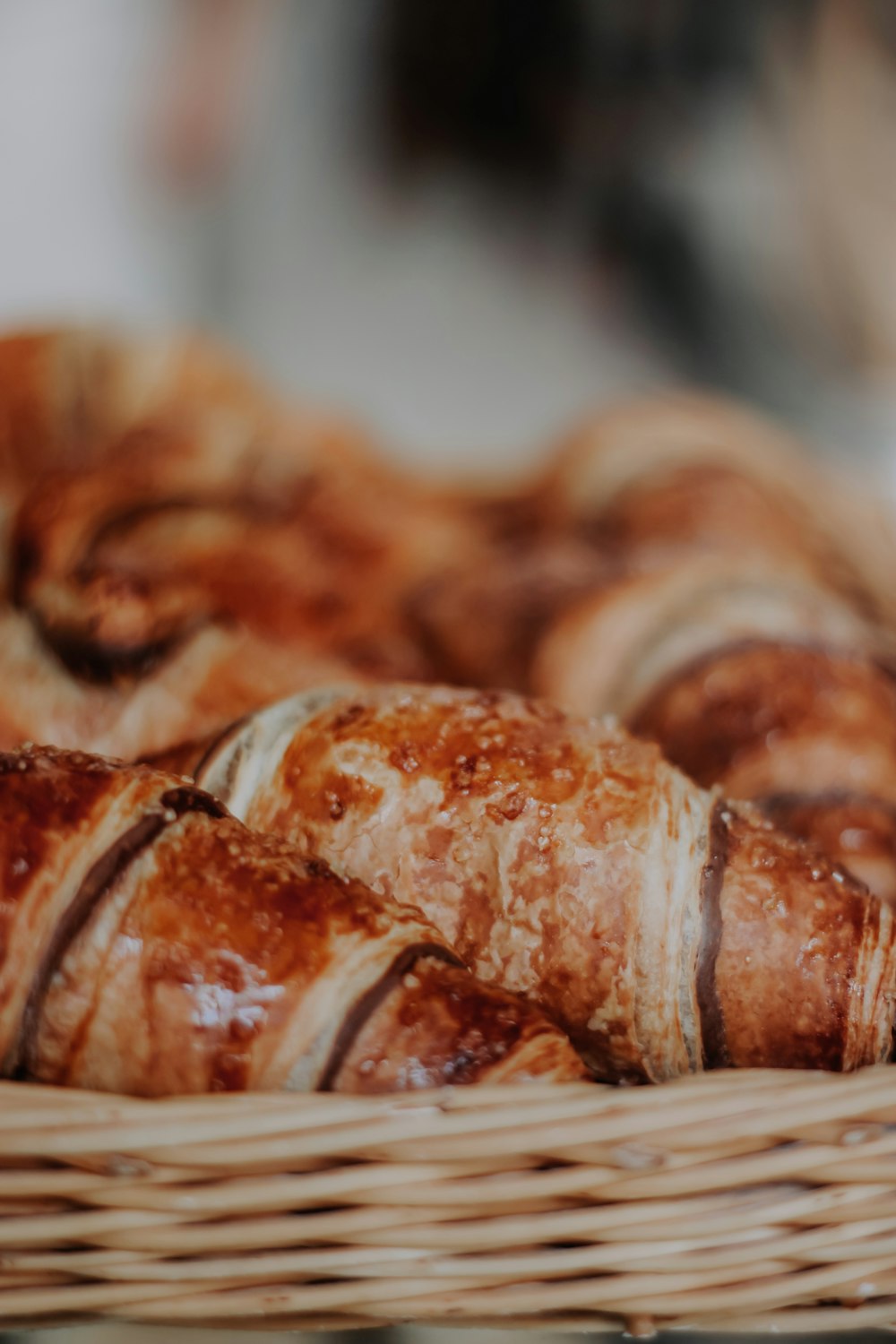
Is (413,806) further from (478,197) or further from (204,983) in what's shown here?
(478,197)

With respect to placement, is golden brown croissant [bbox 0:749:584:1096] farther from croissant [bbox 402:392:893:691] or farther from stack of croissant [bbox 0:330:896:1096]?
croissant [bbox 402:392:893:691]

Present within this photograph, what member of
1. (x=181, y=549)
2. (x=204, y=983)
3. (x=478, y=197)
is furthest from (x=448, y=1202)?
(x=478, y=197)

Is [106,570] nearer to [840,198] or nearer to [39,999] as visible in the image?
[39,999]

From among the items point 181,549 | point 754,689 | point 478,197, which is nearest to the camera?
point 754,689

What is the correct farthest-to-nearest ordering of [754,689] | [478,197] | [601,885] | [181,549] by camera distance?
[478,197]
[181,549]
[754,689]
[601,885]

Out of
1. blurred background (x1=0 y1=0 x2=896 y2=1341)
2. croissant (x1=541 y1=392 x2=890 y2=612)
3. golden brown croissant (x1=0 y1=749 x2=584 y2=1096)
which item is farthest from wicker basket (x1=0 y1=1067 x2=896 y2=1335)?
blurred background (x1=0 y1=0 x2=896 y2=1341)

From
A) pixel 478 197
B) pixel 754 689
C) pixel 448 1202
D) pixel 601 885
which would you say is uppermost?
pixel 478 197

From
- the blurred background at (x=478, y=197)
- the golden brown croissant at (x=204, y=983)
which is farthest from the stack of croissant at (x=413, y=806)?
the blurred background at (x=478, y=197)
